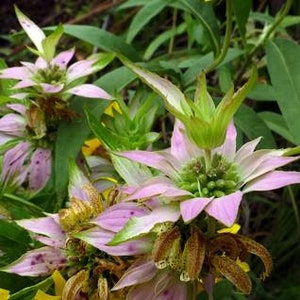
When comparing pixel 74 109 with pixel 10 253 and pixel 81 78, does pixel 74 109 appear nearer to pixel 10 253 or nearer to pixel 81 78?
pixel 81 78

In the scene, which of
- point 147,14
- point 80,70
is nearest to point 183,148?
point 80,70

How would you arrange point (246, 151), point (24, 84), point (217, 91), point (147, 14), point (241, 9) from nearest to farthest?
point (246, 151)
point (24, 84)
point (241, 9)
point (217, 91)
point (147, 14)

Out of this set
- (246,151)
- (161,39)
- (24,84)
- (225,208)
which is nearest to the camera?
(225,208)

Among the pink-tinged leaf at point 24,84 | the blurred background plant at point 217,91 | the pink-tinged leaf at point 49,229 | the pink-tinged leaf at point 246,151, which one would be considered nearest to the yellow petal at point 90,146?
the blurred background plant at point 217,91

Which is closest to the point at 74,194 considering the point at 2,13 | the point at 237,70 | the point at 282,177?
the point at 282,177

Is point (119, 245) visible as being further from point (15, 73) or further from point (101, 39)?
point (101, 39)

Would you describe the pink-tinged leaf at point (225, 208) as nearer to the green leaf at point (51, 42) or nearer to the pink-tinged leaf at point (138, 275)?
the pink-tinged leaf at point (138, 275)
